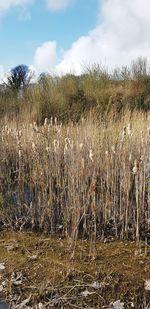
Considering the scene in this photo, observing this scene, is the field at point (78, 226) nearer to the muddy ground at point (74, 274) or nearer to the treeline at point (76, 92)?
the muddy ground at point (74, 274)

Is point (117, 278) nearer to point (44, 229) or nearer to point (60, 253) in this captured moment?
point (60, 253)

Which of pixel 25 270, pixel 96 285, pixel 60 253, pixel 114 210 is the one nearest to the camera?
pixel 96 285

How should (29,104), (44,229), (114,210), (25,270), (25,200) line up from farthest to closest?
(29,104) → (25,200) → (44,229) → (114,210) → (25,270)

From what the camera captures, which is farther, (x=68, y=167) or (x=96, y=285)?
(x=68, y=167)

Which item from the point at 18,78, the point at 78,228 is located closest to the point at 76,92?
the point at 18,78

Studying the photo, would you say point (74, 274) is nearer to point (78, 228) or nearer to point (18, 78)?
point (78, 228)

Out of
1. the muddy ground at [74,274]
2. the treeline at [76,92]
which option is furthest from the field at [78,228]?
the treeline at [76,92]

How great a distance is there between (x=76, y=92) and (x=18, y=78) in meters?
2.41

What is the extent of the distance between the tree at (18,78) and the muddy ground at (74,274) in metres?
11.6

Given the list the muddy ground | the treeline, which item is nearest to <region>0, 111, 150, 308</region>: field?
the muddy ground

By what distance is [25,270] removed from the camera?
10.8ft

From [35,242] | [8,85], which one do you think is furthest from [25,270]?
[8,85]

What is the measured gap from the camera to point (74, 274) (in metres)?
3.13

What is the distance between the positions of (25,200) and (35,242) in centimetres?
63
